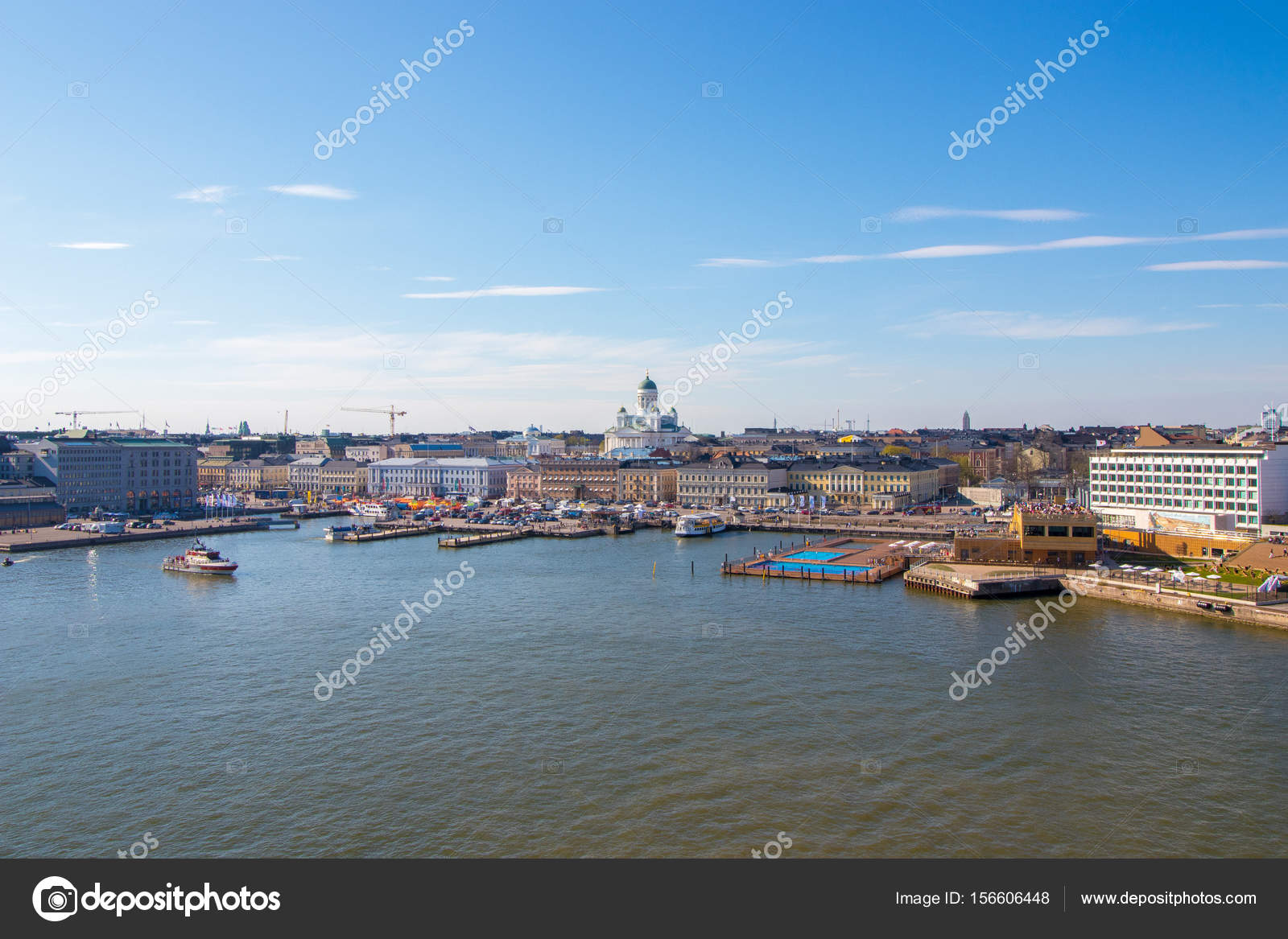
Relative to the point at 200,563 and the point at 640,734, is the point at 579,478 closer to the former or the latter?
the point at 200,563

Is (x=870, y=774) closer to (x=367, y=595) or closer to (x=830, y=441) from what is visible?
(x=367, y=595)

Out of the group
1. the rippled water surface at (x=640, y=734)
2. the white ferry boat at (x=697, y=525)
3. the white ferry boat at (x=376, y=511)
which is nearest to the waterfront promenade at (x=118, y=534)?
the white ferry boat at (x=376, y=511)

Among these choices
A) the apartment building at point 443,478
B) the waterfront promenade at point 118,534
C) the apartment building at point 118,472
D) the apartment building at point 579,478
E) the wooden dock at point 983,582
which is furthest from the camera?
the apartment building at point 443,478

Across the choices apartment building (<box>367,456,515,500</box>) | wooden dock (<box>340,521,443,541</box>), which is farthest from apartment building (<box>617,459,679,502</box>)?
wooden dock (<box>340,521,443,541</box>)

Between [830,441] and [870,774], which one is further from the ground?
[830,441]
